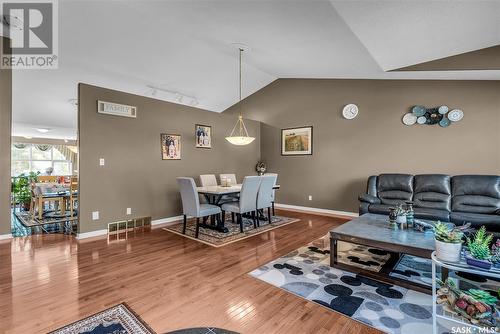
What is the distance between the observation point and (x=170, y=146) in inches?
194

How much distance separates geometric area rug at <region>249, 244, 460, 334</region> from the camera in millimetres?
1794

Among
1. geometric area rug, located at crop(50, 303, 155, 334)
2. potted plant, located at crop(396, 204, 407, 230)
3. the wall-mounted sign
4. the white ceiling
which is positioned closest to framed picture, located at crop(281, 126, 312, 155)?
the white ceiling

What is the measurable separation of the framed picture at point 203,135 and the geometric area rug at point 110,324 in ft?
12.8

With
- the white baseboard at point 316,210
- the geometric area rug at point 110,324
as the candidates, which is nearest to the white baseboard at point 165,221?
the white baseboard at point 316,210

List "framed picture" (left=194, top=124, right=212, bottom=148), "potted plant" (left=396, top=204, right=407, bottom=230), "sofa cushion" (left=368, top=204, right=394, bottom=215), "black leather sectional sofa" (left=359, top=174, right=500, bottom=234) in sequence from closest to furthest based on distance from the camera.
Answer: "potted plant" (left=396, top=204, right=407, bottom=230) < "black leather sectional sofa" (left=359, top=174, right=500, bottom=234) < "sofa cushion" (left=368, top=204, right=394, bottom=215) < "framed picture" (left=194, top=124, right=212, bottom=148)

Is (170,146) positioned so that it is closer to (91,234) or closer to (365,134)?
(91,234)

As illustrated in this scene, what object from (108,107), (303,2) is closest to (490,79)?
(303,2)

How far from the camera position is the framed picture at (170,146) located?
4.84 metres

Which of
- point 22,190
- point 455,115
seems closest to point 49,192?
point 22,190

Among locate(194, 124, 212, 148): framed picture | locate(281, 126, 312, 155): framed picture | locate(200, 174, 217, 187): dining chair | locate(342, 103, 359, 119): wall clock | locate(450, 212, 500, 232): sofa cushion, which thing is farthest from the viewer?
locate(281, 126, 312, 155): framed picture

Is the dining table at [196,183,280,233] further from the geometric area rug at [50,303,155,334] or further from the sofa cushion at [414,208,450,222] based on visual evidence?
the sofa cushion at [414,208,450,222]

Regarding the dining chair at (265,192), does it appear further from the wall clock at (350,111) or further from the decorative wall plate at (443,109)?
the decorative wall plate at (443,109)

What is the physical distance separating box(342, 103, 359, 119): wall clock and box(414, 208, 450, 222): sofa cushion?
7.98ft

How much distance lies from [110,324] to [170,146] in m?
3.60
